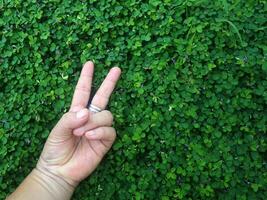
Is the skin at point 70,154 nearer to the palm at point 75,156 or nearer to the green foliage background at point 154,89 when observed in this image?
the palm at point 75,156

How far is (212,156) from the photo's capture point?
2.45 meters

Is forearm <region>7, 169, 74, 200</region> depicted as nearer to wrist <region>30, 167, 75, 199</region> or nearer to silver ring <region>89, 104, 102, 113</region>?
wrist <region>30, 167, 75, 199</region>

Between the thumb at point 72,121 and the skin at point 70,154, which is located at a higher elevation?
the thumb at point 72,121

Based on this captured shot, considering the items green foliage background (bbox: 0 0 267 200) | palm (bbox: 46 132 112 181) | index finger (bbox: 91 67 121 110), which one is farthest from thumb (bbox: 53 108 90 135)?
green foliage background (bbox: 0 0 267 200)

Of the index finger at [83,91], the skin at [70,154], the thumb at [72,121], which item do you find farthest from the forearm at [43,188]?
the index finger at [83,91]

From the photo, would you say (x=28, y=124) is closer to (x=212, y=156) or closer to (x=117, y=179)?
(x=117, y=179)

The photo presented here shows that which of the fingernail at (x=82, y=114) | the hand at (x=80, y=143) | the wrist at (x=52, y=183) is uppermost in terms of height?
the fingernail at (x=82, y=114)

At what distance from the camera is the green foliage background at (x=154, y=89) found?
2.45m

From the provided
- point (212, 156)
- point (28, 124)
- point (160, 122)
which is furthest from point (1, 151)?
point (212, 156)

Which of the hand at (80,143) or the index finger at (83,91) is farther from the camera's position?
the index finger at (83,91)

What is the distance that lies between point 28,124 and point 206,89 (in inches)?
45.3

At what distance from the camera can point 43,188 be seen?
89.2 inches

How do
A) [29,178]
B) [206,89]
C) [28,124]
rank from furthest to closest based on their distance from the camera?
[28,124]
[206,89]
[29,178]

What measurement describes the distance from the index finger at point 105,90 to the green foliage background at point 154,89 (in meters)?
0.16
